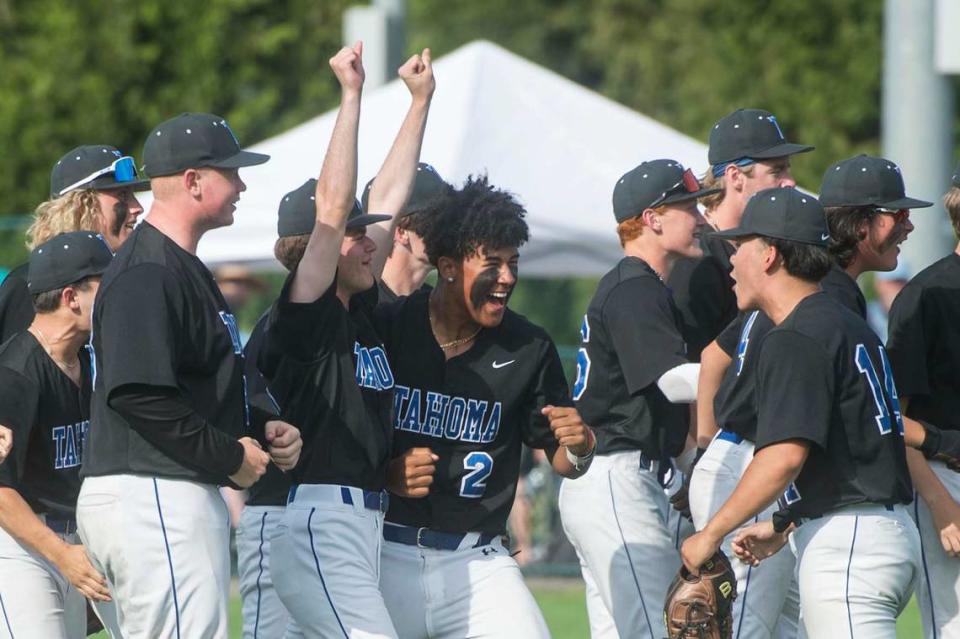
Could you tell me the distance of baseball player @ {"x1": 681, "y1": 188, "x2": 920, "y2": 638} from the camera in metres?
4.77

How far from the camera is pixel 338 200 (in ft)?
15.6

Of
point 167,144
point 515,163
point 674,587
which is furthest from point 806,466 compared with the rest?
point 515,163

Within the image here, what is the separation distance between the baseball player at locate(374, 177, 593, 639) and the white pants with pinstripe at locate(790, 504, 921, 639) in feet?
2.89

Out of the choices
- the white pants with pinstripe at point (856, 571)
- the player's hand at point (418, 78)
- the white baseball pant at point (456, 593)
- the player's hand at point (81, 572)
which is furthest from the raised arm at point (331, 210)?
the white pants with pinstripe at point (856, 571)

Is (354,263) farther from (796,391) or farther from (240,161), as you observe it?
(796,391)

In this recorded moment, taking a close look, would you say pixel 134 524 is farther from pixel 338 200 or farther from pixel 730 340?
pixel 730 340

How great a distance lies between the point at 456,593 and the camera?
17.2 feet

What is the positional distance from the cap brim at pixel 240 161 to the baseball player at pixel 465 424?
2.54 ft

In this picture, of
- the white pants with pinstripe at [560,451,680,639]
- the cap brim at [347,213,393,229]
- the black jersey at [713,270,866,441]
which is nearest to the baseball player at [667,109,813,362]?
the black jersey at [713,270,866,441]

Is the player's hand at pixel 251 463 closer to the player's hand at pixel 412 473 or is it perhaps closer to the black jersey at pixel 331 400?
the black jersey at pixel 331 400

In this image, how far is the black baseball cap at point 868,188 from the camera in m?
5.59

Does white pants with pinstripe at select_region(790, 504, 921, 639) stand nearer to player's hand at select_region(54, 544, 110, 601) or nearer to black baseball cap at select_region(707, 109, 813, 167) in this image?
black baseball cap at select_region(707, 109, 813, 167)

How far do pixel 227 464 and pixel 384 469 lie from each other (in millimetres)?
679

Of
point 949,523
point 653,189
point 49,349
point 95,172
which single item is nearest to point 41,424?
point 49,349
